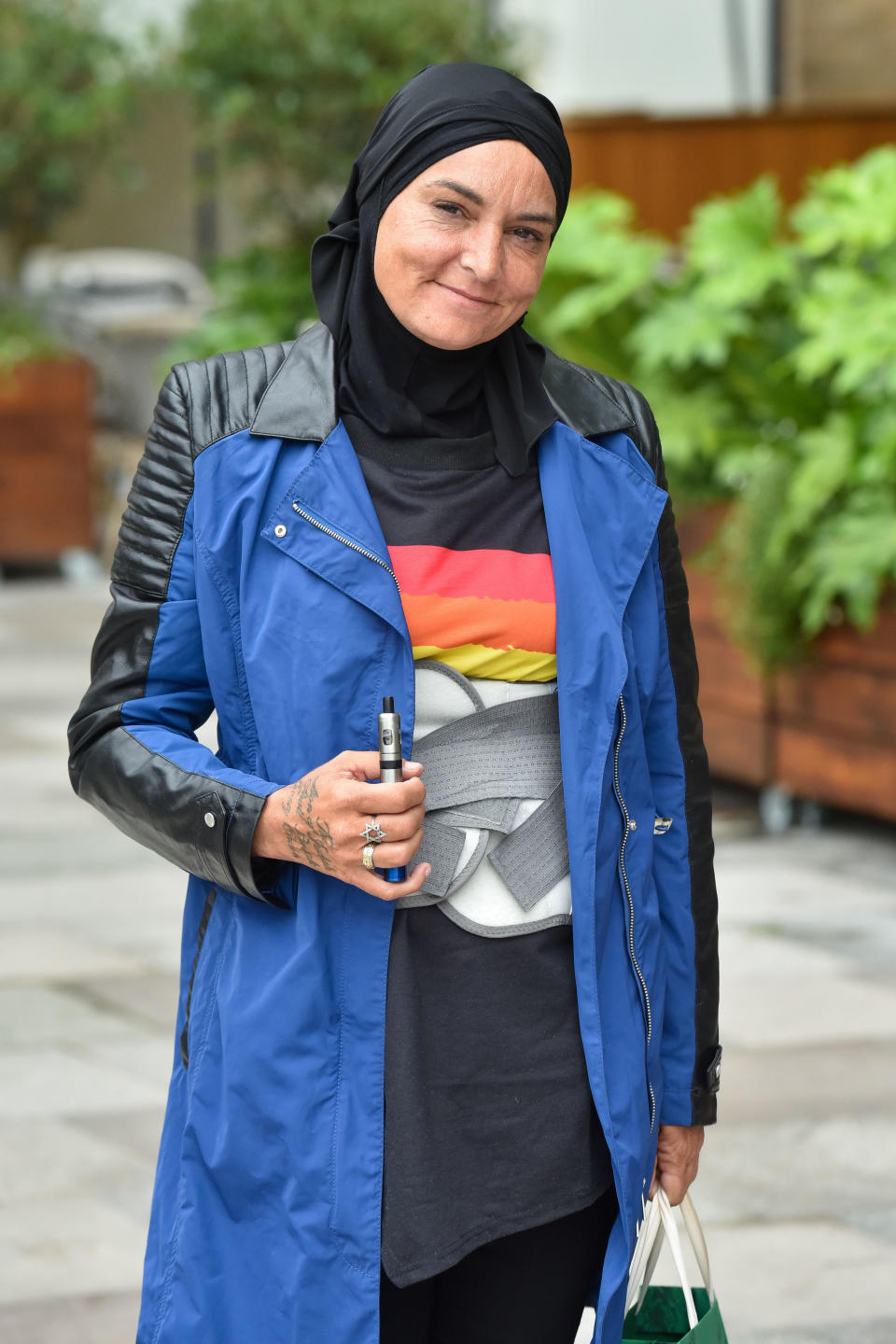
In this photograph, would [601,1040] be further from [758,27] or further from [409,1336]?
[758,27]

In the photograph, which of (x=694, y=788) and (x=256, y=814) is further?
(x=694, y=788)

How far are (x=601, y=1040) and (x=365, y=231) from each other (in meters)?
0.89

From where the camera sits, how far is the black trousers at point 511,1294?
1.96 m

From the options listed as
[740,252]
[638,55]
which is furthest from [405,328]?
[638,55]

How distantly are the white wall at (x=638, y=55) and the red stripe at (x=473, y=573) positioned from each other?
46.2 ft

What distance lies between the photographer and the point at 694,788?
2164 millimetres

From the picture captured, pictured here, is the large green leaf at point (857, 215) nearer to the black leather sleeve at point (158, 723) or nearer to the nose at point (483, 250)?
the nose at point (483, 250)

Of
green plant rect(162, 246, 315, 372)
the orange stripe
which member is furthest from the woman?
green plant rect(162, 246, 315, 372)

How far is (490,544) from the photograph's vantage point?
6.44ft

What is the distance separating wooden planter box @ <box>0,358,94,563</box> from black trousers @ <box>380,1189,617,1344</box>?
37.9 ft

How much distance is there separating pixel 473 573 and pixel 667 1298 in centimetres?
95

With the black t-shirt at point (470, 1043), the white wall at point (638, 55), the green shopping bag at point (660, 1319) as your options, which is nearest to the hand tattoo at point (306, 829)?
the black t-shirt at point (470, 1043)

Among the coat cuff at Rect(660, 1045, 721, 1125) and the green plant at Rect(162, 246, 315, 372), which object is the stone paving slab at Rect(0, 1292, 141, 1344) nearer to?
the coat cuff at Rect(660, 1045, 721, 1125)

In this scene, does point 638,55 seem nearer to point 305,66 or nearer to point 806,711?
point 305,66
